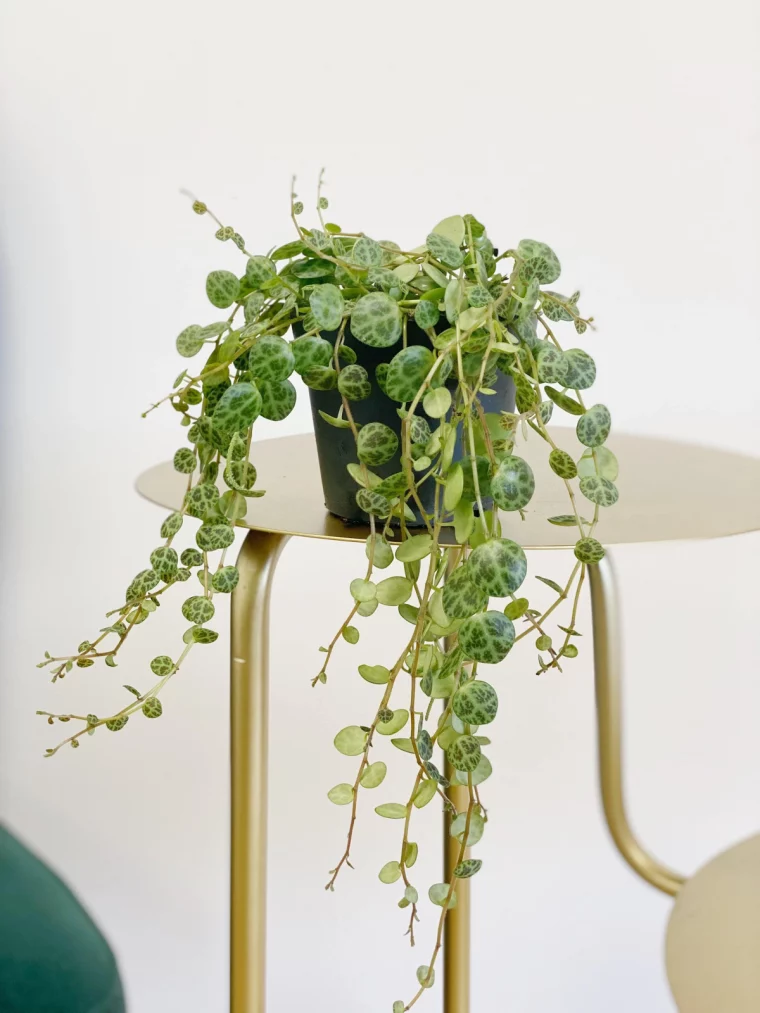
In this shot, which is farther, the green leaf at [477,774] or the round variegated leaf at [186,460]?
the round variegated leaf at [186,460]

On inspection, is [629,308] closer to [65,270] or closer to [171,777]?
[65,270]

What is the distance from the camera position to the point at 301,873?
1569 mm

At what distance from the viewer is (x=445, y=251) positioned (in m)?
0.61

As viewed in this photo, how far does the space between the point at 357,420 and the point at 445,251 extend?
0.15 m

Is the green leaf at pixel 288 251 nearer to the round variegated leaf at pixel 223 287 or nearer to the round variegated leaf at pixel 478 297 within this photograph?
the round variegated leaf at pixel 223 287

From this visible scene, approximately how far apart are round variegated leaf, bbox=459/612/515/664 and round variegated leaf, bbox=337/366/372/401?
7.6 inches

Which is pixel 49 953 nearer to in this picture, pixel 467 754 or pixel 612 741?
pixel 467 754

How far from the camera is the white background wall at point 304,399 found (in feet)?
4.66

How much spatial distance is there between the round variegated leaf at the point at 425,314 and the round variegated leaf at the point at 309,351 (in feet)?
0.20

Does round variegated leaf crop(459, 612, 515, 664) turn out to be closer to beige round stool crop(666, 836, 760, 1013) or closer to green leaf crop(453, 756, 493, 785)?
green leaf crop(453, 756, 493, 785)

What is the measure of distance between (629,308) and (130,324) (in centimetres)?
74

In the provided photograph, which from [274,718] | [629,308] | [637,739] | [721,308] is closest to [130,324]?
[274,718]

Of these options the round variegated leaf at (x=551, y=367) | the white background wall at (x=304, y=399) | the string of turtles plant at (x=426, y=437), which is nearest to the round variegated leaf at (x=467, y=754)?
the string of turtles plant at (x=426, y=437)

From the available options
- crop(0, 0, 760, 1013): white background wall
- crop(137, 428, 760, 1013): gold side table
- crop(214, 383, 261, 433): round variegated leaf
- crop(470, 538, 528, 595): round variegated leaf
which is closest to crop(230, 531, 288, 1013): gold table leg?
crop(137, 428, 760, 1013): gold side table
